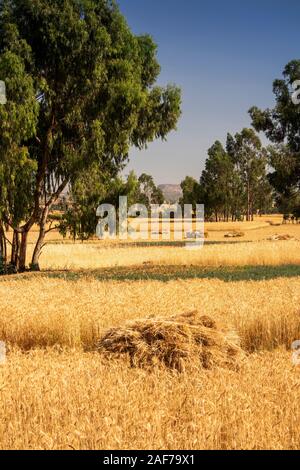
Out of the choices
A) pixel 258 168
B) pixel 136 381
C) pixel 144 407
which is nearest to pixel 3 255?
pixel 136 381

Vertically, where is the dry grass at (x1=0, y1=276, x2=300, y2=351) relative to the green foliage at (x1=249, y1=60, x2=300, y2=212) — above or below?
below

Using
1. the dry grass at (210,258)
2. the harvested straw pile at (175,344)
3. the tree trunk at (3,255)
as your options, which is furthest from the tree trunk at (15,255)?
the harvested straw pile at (175,344)

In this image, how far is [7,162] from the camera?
24.2 m

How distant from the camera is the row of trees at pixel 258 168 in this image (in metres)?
56.8

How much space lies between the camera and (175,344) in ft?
27.8

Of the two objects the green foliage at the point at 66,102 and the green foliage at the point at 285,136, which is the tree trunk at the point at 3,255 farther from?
the green foliage at the point at 285,136

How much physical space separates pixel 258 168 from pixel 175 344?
10706 centimetres

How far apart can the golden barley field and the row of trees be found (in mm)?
44041

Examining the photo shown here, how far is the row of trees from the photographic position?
2237 inches

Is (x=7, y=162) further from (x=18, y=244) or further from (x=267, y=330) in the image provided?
(x=267, y=330)

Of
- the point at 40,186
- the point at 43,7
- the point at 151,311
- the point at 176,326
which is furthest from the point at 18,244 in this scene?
the point at 176,326

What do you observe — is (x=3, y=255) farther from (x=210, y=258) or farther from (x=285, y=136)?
(x=285, y=136)

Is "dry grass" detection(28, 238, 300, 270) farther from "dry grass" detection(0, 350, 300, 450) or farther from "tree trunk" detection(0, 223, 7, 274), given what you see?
"dry grass" detection(0, 350, 300, 450)

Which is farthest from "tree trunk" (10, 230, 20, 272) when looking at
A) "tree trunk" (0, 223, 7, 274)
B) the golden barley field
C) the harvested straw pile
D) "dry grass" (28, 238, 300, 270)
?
the harvested straw pile
